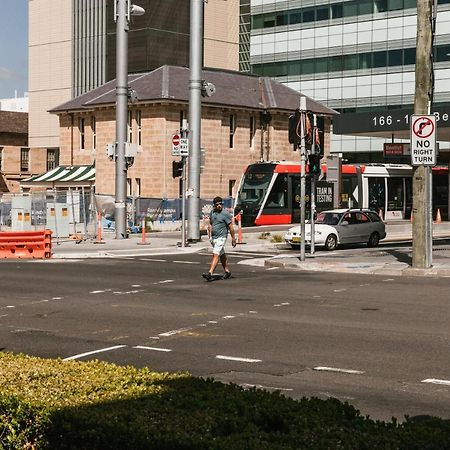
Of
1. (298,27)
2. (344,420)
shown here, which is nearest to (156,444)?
(344,420)

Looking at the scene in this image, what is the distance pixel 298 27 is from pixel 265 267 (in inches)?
2380

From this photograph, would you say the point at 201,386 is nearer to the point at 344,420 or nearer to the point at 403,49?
the point at 344,420

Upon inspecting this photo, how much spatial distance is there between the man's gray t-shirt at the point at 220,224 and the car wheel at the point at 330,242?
12.2 meters

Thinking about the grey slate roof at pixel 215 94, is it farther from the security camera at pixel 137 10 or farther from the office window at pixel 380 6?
the security camera at pixel 137 10

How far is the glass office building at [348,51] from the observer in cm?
7575

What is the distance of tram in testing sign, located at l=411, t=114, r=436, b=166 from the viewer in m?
22.2

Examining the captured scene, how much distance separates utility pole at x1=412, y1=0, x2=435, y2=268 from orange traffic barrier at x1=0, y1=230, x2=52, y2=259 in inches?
524

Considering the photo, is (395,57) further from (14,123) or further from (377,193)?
(14,123)

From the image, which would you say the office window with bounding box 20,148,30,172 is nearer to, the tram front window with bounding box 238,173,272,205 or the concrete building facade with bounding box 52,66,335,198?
the concrete building facade with bounding box 52,66,335,198

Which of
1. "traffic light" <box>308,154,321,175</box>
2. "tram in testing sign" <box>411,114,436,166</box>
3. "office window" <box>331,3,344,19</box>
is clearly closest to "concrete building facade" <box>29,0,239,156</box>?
"office window" <box>331,3,344,19</box>

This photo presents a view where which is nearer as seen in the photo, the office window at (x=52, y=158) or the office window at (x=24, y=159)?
the office window at (x=52, y=158)

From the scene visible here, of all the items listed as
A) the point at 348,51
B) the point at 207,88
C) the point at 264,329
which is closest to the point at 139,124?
the point at 207,88

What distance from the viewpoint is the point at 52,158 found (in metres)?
84.8

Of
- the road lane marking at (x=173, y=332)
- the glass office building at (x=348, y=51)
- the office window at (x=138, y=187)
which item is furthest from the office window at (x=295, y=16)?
the road lane marking at (x=173, y=332)
